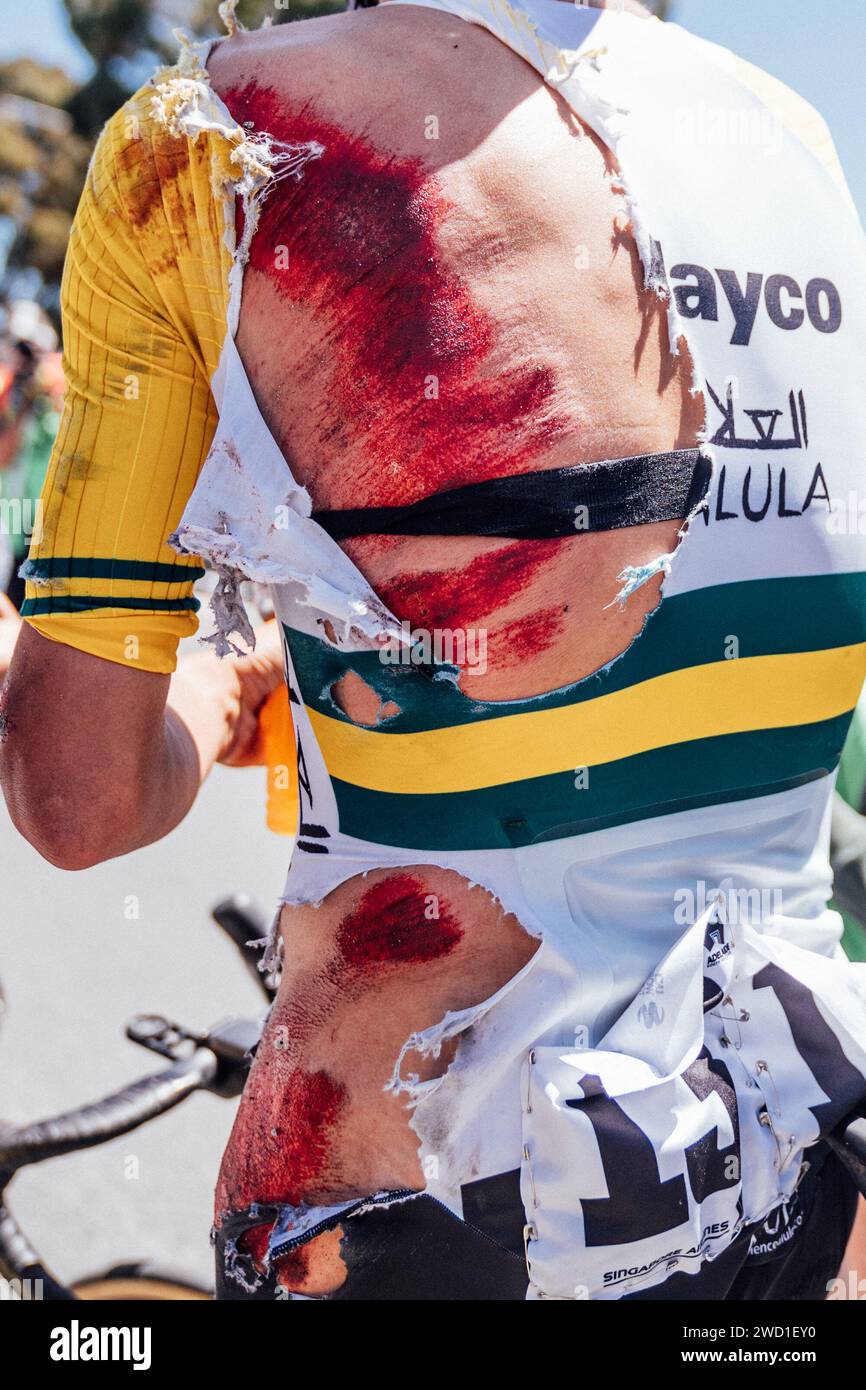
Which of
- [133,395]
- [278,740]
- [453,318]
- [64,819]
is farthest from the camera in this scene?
[278,740]

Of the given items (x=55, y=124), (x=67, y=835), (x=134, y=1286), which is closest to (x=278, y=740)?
(x=67, y=835)

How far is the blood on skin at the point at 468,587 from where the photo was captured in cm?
114

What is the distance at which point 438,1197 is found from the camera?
1.20 m

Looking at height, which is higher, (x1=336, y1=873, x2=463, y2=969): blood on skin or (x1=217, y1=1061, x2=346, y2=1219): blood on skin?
(x1=336, y1=873, x2=463, y2=969): blood on skin

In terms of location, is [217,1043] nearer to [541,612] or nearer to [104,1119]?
[104,1119]

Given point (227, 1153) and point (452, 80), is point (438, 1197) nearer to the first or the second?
point (227, 1153)

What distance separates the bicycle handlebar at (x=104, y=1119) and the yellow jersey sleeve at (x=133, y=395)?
4.48ft

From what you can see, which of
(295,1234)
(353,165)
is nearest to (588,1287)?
(295,1234)

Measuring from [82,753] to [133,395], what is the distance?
0.36 metres

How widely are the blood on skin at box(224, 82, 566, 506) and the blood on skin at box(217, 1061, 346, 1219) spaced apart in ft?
1.98

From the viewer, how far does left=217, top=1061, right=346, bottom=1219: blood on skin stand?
1272mm

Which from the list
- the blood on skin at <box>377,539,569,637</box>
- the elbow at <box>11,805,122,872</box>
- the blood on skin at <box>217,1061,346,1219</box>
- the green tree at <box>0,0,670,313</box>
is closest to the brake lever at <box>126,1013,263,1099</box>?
the blood on skin at <box>217,1061,346,1219</box>

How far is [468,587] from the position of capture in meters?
1.15

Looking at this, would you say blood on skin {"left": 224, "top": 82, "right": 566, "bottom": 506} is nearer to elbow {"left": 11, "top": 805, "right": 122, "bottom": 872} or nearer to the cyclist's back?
the cyclist's back
